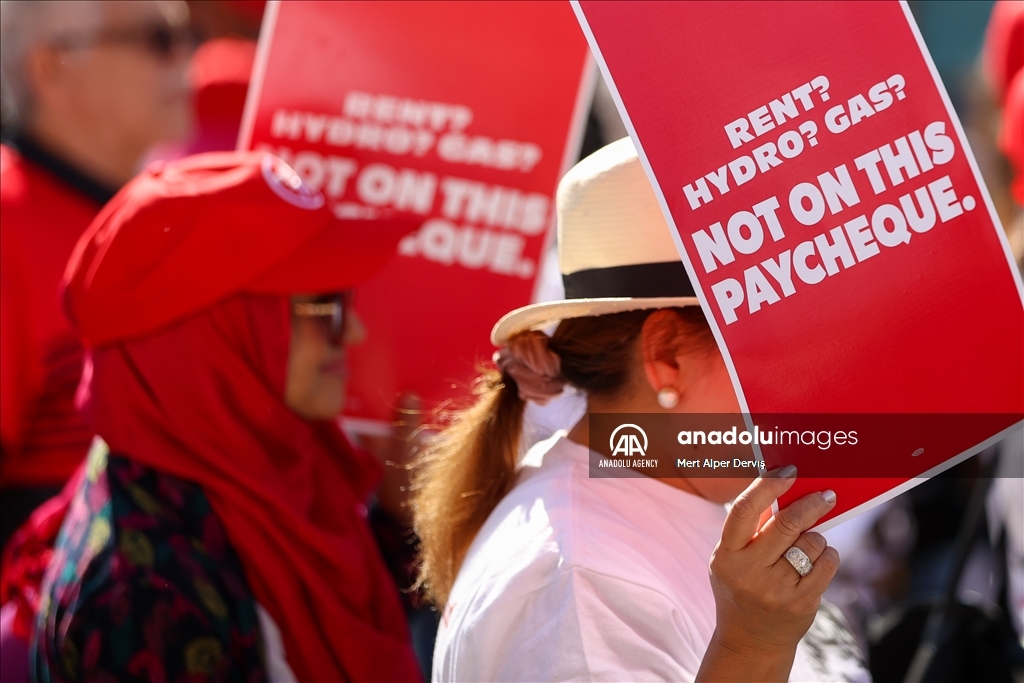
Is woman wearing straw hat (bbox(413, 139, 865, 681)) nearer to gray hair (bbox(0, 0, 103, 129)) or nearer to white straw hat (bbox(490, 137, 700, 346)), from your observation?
white straw hat (bbox(490, 137, 700, 346))

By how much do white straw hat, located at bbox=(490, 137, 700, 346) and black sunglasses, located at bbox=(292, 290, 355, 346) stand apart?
3.01ft

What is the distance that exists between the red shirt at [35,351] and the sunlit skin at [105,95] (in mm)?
289

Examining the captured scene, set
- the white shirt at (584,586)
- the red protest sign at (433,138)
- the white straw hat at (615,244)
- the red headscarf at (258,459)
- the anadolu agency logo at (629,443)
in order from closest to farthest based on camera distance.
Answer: the white shirt at (584,586)
the white straw hat at (615,244)
the anadolu agency logo at (629,443)
the red headscarf at (258,459)
the red protest sign at (433,138)

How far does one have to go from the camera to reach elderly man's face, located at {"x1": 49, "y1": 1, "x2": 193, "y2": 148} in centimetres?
307

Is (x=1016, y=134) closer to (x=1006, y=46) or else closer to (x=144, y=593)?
A: (x=1006, y=46)

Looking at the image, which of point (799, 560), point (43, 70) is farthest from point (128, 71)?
point (799, 560)

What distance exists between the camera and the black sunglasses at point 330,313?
2.38m

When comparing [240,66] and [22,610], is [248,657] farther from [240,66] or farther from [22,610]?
[240,66]

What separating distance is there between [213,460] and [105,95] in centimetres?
151

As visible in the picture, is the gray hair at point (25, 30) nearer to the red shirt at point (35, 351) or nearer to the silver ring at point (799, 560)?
the red shirt at point (35, 351)

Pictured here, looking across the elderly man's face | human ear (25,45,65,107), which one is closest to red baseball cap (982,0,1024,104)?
the elderly man's face

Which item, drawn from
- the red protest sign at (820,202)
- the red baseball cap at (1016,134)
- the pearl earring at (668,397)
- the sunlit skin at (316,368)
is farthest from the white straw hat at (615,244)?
the red baseball cap at (1016,134)

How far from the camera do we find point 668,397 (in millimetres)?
1506

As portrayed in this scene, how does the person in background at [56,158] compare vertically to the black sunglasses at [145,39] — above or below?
below
